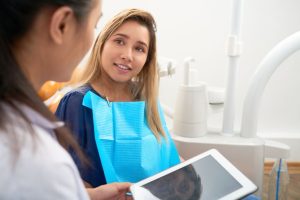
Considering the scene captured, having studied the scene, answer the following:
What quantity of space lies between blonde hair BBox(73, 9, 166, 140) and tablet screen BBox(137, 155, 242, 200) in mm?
228

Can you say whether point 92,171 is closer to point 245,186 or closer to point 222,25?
point 245,186

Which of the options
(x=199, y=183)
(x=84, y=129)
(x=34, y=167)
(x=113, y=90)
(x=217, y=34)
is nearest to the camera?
(x=34, y=167)

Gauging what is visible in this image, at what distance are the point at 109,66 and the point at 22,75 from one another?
1.83 feet

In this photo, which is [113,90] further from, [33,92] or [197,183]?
[33,92]

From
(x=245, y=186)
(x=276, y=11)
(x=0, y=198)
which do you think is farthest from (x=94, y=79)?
(x=276, y=11)

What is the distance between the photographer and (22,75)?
14.6 inches

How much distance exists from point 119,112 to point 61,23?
0.56 m

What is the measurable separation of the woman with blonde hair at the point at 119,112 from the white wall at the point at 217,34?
1.97 ft

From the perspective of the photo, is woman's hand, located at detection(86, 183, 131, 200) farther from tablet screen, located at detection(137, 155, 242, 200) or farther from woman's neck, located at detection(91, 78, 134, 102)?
woman's neck, located at detection(91, 78, 134, 102)

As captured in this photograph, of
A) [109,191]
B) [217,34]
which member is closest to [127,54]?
[109,191]

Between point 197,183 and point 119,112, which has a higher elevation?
point 119,112

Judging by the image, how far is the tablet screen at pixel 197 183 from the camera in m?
0.67

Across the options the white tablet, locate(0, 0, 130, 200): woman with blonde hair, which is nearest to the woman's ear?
locate(0, 0, 130, 200): woman with blonde hair

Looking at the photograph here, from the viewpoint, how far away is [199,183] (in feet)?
2.37
